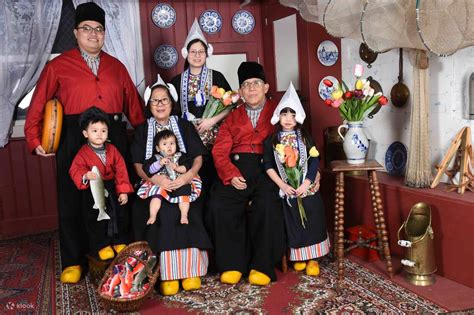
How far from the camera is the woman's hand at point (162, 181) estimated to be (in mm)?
3156

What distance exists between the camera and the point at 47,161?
15.4 feet

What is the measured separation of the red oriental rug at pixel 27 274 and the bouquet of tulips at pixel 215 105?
146 centimetres

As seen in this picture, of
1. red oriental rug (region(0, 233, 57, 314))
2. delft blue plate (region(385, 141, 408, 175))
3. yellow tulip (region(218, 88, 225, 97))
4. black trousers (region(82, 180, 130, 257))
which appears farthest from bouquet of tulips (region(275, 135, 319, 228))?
red oriental rug (region(0, 233, 57, 314))

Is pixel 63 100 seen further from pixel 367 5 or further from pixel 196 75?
pixel 367 5

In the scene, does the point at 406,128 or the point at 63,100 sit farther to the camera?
the point at 406,128

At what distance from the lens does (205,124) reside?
3.60m

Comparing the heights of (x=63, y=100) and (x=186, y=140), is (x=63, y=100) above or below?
above

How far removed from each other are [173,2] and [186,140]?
6.51 ft

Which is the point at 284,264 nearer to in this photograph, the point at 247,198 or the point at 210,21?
the point at 247,198

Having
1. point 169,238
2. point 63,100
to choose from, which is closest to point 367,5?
point 169,238

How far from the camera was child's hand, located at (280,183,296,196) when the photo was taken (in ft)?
10.5

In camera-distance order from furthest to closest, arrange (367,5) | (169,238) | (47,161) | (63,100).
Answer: (47,161), (63,100), (169,238), (367,5)

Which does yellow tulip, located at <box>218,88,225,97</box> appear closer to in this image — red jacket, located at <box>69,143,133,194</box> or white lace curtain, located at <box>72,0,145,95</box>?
red jacket, located at <box>69,143,133,194</box>

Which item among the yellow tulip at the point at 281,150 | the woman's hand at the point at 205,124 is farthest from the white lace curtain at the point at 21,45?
the yellow tulip at the point at 281,150
